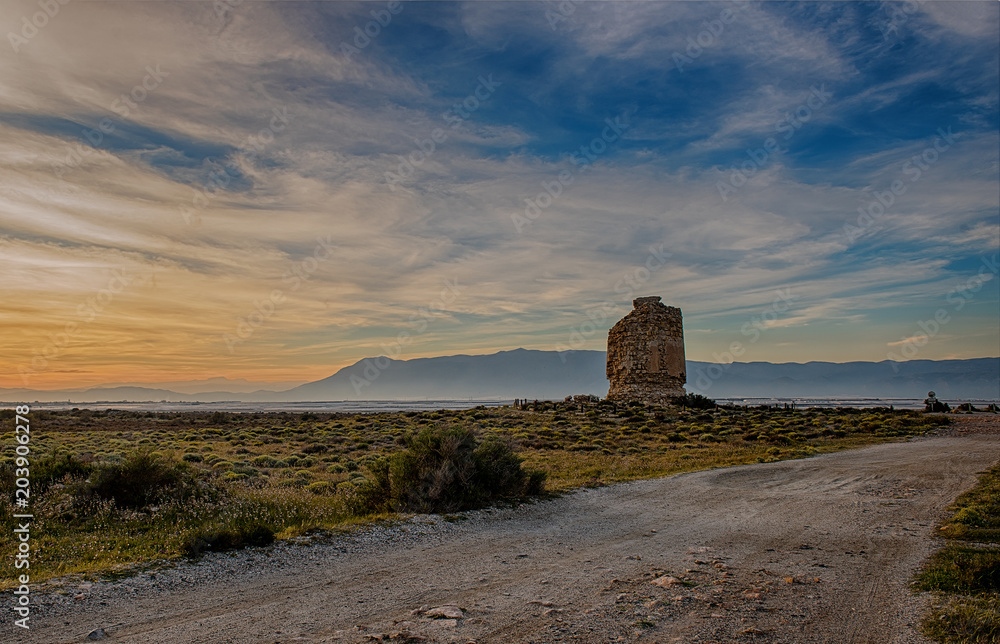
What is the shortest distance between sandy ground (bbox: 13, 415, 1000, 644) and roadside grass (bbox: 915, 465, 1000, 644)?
230 mm

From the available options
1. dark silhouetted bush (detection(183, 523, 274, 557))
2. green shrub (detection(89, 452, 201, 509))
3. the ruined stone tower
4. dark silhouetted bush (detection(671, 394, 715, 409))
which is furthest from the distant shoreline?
dark silhouetted bush (detection(183, 523, 274, 557))

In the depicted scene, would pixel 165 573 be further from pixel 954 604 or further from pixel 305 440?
pixel 305 440

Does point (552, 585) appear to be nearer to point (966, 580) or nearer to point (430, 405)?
point (966, 580)

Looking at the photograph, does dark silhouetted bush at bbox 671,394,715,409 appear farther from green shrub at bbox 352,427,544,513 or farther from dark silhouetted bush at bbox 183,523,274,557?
dark silhouetted bush at bbox 183,523,274,557

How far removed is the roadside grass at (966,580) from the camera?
471cm

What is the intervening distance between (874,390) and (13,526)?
19396 centimetres

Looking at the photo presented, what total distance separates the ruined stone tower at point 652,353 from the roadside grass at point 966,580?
1133 inches

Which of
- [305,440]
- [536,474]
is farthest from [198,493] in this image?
[305,440]

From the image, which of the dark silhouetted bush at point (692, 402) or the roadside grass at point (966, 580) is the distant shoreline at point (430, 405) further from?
the roadside grass at point (966, 580)

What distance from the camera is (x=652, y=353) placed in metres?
38.7

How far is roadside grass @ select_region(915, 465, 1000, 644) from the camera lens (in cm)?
471

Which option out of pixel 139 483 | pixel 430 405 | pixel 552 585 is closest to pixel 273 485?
pixel 139 483

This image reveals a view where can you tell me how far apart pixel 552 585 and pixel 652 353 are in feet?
112

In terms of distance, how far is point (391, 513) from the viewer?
9344mm
